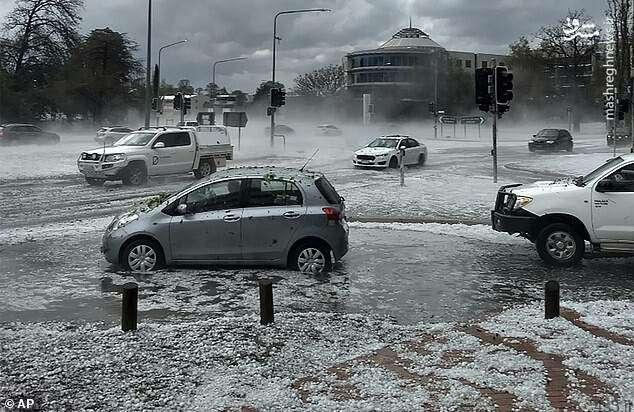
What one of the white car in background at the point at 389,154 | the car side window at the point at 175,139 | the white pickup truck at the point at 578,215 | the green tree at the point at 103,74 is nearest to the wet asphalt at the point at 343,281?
the white pickup truck at the point at 578,215

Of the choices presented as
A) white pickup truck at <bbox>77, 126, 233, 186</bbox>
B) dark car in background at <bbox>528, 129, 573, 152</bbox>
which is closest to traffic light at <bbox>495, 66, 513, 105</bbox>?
white pickup truck at <bbox>77, 126, 233, 186</bbox>

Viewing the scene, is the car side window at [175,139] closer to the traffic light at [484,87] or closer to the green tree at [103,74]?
the traffic light at [484,87]

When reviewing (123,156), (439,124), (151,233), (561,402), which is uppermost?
(439,124)

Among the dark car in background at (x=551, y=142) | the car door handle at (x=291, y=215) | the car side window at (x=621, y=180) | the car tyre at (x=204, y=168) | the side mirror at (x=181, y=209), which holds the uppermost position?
the dark car in background at (x=551, y=142)

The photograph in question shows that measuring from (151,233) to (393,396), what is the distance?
5.26 meters

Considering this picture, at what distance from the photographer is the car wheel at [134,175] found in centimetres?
2227

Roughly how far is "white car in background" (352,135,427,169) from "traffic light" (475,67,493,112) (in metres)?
6.41

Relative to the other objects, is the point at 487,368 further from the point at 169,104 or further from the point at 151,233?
the point at 169,104

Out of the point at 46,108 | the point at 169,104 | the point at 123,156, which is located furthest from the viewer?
the point at 46,108

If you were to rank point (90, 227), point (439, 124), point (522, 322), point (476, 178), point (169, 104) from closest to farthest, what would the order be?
1. point (522, 322)
2. point (90, 227)
3. point (476, 178)
4. point (169, 104)
5. point (439, 124)

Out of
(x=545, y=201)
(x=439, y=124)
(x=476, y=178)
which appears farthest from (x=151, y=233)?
(x=439, y=124)

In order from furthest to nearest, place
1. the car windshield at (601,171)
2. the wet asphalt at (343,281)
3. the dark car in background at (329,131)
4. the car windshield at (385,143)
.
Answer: the dark car in background at (329,131), the car windshield at (385,143), the car windshield at (601,171), the wet asphalt at (343,281)

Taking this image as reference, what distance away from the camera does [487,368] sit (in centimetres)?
595

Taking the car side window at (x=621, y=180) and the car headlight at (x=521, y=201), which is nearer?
the car side window at (x=621, y=180)
